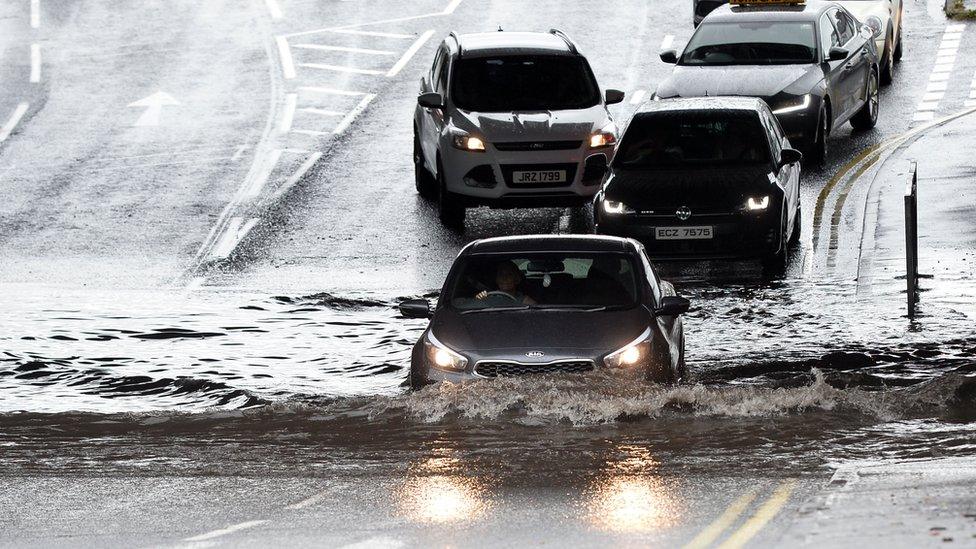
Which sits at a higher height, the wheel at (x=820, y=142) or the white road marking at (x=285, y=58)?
the wheel at (x=820, y=142)

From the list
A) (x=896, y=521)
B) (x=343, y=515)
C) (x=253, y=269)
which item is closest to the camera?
(x=896, y=521)

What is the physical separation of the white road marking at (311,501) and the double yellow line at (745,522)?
90.3 inches

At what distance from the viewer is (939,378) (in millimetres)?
13906

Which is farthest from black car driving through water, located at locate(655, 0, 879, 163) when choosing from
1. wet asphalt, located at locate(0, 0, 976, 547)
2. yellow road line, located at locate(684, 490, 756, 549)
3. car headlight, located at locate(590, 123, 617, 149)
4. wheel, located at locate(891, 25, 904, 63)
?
yellow road line, located at locate(684, 490, 756, 549)

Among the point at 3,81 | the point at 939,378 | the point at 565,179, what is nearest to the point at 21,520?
the point at 939,378

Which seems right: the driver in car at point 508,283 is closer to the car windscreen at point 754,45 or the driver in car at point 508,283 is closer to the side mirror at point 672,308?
the side mirror at point 672,308

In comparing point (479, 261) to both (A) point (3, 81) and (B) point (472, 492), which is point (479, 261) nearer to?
(B) point (472, 492)

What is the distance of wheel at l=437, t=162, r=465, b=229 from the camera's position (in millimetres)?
21328

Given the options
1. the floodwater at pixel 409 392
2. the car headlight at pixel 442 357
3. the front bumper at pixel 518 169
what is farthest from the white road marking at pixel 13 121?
the car headlight at pixel 442 357

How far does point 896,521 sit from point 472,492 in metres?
2.44

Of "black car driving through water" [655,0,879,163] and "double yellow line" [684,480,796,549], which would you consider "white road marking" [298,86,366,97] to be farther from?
"double yellow line" [684,480,796,549]

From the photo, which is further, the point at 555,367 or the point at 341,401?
the point at 341,401

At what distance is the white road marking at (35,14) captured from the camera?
3734cm

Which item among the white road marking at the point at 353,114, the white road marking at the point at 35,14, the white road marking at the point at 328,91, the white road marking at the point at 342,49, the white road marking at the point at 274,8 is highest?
the white road marking at the point at 353,114
